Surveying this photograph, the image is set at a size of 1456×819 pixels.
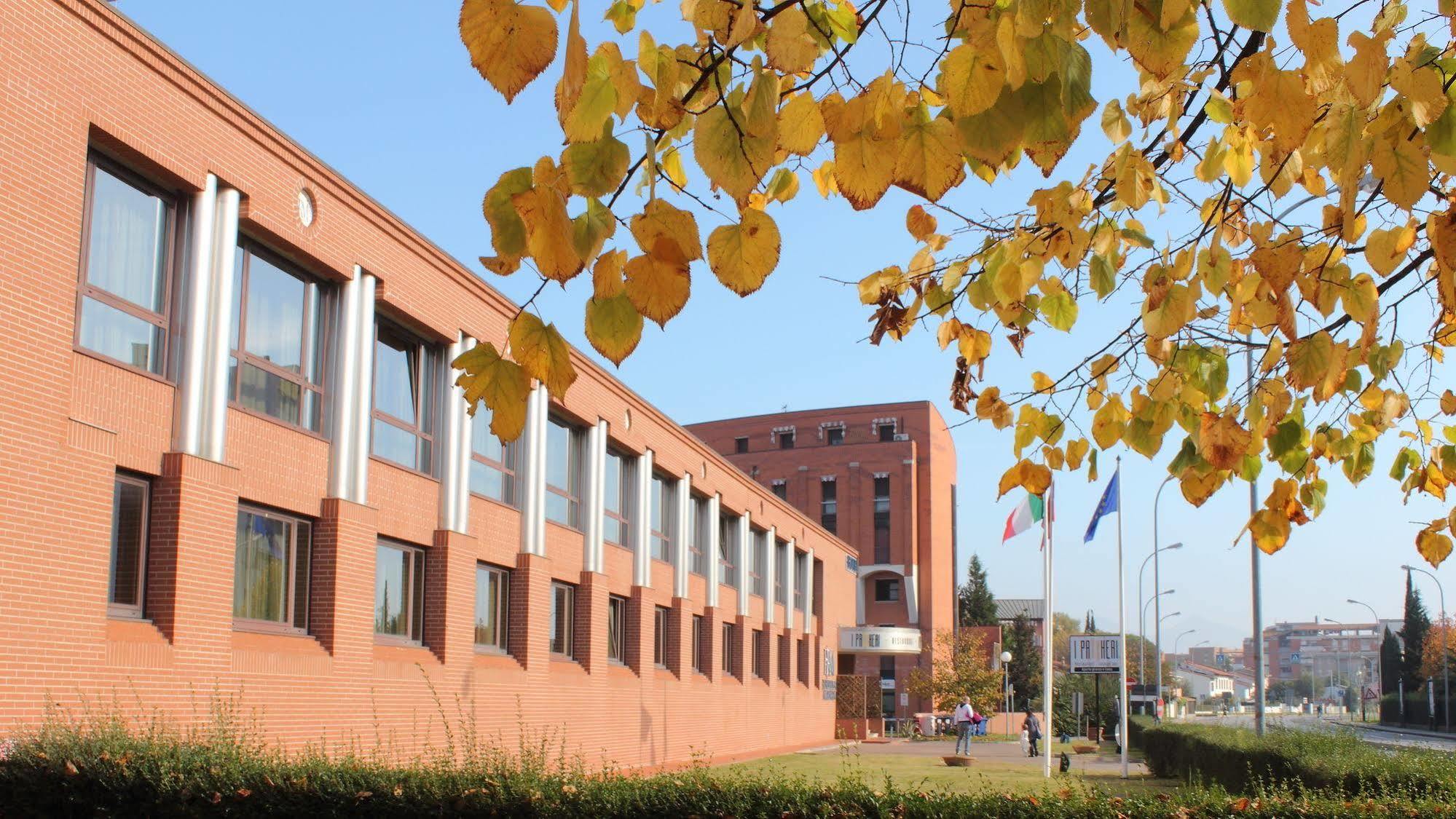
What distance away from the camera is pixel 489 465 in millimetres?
23203

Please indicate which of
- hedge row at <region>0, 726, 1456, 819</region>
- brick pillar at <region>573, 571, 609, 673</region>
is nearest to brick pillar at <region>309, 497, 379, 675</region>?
hedge row at <region>0, 726, 1456, 819</region>

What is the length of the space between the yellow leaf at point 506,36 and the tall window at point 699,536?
3314cm

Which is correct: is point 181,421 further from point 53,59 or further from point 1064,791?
point 1064,791

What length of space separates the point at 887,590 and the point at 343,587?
51.9 meters

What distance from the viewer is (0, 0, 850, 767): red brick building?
1295 centimetres

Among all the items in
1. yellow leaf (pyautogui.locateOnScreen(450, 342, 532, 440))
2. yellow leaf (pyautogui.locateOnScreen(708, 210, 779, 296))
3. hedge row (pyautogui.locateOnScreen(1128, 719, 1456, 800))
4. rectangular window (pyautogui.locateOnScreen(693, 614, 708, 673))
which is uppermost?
yellow leaf (pyautogui.locateOnScreen(708, 210, 779, 296))

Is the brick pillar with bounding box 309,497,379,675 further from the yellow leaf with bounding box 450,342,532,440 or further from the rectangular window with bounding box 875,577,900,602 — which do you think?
the rectangular window with bounding box 875,577,900,602

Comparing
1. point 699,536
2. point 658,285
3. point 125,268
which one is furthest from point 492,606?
point 658,285

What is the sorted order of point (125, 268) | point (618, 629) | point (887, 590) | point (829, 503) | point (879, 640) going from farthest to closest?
point (829, 503), point (887, 590), point (879, 640), point (618, 629), point (125, 268)

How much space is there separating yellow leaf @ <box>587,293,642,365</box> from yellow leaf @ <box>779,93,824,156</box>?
488mm

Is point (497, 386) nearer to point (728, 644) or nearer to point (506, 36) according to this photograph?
point (506, 36)

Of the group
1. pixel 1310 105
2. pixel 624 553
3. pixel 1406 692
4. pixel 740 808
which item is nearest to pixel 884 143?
pixel 1310 105

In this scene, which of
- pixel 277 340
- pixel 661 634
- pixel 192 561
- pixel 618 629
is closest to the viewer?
pixel 192 561

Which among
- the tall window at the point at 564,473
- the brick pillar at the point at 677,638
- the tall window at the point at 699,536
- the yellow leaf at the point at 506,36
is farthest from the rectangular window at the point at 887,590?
the yellow leaf at the point at 506,36
